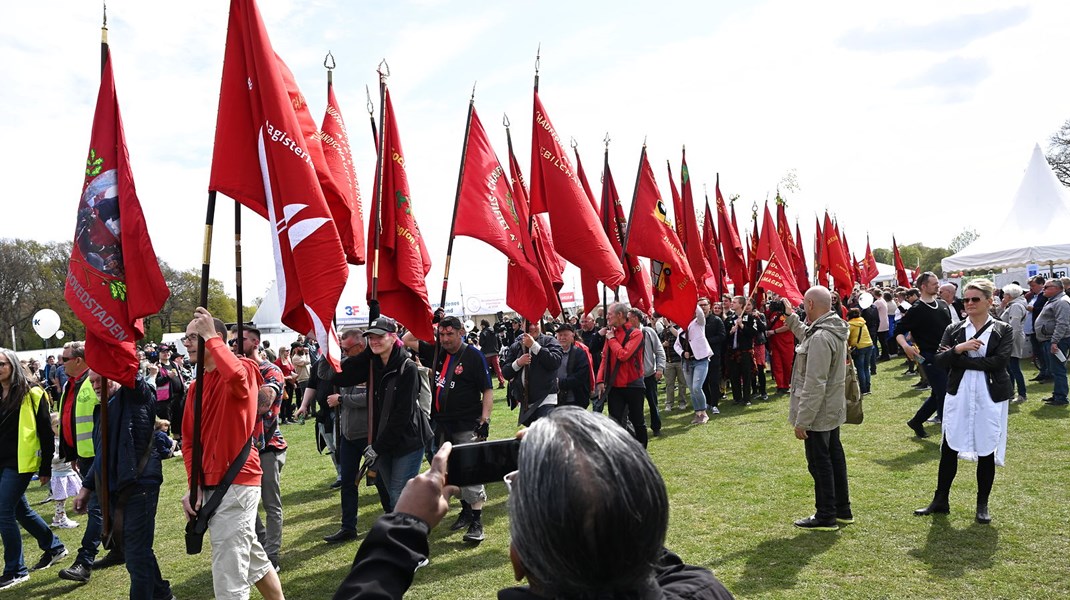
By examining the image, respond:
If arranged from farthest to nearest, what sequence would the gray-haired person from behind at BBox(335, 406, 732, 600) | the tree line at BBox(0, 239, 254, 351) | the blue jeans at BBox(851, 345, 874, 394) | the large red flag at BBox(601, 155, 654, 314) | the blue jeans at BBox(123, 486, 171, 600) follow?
the tree line at BBox(0, 239, 254, 351)
the blue jeans at BBox(851, 345, 874, 394)
the large red flag at BBox(601, 155, 654, 314)
the blue jeans at BBox(123, 486, 171, 600)
the gray-haired person from behind at BBox(335, 406, 732, 600)

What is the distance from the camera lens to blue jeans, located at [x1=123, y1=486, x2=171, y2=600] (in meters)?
4.88

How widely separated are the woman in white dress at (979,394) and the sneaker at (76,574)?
7.70 meters

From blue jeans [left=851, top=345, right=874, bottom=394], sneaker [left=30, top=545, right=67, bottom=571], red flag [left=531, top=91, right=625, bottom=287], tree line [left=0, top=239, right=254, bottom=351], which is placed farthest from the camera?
tree line [left=0, top=239, right=254, bottom=351]

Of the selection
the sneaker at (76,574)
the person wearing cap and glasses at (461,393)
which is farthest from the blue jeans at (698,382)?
the sneaker at (76,574)

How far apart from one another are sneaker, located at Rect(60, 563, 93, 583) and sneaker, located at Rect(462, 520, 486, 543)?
3.43 m

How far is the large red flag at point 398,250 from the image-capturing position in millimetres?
6160

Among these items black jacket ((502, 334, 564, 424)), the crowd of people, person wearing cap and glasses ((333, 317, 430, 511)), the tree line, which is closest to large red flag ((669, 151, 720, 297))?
the crowd of people

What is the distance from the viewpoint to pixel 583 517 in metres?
1.17

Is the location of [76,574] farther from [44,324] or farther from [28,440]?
[44,324]

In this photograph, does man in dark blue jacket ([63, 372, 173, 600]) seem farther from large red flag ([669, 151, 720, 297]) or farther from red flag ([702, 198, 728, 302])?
red flag ([702, 198, 728, 302])

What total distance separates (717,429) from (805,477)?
11.5 feet

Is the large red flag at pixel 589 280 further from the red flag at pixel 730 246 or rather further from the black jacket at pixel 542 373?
the red flag at pixel 730 246

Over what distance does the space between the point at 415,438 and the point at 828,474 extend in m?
3.59

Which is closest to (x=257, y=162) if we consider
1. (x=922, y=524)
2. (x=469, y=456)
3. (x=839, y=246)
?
(x=469, y=456)
